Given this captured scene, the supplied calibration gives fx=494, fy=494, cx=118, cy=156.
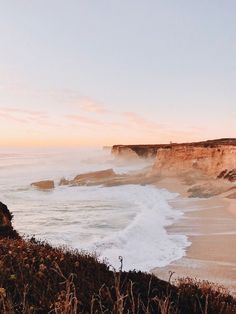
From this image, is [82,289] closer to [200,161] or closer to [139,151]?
[200,161]

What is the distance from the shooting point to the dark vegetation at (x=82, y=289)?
14.3ft

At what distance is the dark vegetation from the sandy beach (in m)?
3.05

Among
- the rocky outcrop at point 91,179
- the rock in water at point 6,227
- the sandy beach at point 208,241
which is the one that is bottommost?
the rocky outcrop at point 91,179

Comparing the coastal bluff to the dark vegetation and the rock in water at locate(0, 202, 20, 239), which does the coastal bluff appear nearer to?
the rock in water at locate(0, 202, 20, 239)

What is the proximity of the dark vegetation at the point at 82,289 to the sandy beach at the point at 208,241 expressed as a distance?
3049 millimetres

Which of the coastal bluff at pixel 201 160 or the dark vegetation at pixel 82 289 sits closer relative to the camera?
the dark vegetation at pixel 82 289

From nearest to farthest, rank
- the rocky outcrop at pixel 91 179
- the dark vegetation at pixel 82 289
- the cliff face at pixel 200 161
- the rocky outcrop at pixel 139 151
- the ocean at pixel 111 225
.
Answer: the dark vegetation at pixel 82 289 < the ocean at pixel 111 225 < the cliff face at pixel 200 161 < the rocky outcrop at pixel 91 179 < the rocky outcrop at pixel 139 151

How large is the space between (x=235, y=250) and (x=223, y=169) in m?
25.6

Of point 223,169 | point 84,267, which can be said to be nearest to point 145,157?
point 223,169

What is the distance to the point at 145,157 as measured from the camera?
8006 centimetres

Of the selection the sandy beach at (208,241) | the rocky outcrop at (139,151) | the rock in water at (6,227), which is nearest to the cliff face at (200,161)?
the sandy beach at (208,241)

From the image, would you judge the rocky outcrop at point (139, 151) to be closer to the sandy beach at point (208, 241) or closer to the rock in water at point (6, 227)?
the sandy beach at point (208, 241)

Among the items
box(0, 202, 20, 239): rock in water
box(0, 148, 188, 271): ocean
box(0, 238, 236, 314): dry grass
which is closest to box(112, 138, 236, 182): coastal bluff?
box(0, 148, 188, 271): ocean

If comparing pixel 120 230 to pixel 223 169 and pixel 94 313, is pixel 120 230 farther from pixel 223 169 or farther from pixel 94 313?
pixel 223 169
